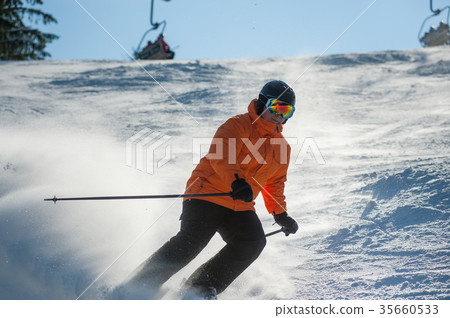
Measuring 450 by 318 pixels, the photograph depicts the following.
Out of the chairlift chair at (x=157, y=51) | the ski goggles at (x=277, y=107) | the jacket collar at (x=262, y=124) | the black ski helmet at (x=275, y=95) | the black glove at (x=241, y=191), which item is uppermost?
the black ski helmet at (x=275, y=95)

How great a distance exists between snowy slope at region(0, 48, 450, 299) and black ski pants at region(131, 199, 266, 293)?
0.71ft

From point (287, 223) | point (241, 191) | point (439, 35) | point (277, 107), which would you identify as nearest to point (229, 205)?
point (241, 191)

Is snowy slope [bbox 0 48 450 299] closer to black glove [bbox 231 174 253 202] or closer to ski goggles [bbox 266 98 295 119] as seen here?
black glove [bbox 231 174 253 202]

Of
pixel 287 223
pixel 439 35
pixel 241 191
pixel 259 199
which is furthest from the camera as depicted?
pixel 439 35

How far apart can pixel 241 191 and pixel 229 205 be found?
277 mm

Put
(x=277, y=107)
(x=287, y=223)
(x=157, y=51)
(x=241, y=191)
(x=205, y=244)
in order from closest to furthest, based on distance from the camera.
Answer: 1. (x=241, y=191)
2. (x=205, y=244)
3. (x=277, y=107)
4. (x=287, y=223)
5. (x=157, y=51)

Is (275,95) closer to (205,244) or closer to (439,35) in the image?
(205,244)

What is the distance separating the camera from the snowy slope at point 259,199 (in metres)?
3.20

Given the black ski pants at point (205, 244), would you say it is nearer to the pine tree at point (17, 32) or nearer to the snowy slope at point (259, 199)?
the snowy slope at point (259, 199)

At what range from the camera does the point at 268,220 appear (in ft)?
15.2

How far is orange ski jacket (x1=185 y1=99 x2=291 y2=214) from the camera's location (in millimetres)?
3061

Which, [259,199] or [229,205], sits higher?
[229,205]

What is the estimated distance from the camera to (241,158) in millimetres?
3162

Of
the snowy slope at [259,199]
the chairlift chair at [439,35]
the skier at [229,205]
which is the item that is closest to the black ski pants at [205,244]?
the skier at [229,205]
